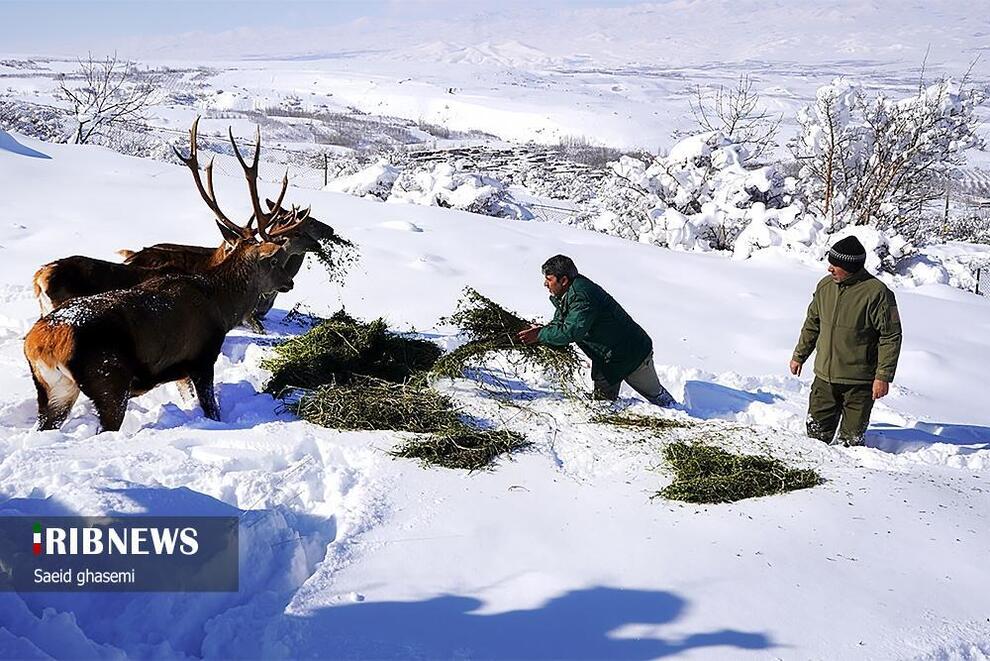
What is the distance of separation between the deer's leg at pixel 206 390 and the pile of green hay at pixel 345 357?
432 millimetres

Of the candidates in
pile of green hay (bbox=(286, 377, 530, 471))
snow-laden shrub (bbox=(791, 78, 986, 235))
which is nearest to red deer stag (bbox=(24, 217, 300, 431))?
pile of green hay (bbox=(286, 377, 530, 471))

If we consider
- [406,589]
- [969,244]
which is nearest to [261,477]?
[406,589]

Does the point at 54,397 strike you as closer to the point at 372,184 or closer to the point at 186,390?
the point at 186,390

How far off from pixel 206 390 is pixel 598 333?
9.18 ft

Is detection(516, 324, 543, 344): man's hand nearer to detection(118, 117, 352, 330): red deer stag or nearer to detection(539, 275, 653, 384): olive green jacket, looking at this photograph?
detection(539, 275, 653, 384): olive green jacket

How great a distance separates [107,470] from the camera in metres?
3.98

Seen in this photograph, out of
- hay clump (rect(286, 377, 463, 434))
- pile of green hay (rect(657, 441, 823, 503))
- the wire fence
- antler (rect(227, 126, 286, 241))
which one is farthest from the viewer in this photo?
the wire fence

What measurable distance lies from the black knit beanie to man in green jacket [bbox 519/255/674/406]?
1.44 metres

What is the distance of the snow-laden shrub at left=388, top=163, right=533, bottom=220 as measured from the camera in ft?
65.9

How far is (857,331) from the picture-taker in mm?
5602

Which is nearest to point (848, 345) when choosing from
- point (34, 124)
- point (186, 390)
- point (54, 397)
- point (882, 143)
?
point (186, 390)

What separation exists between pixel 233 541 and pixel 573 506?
167 centimetres

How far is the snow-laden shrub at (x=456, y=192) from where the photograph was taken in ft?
65.9

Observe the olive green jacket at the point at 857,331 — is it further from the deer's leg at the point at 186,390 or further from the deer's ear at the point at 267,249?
the deer's leg at the point at 186,390
